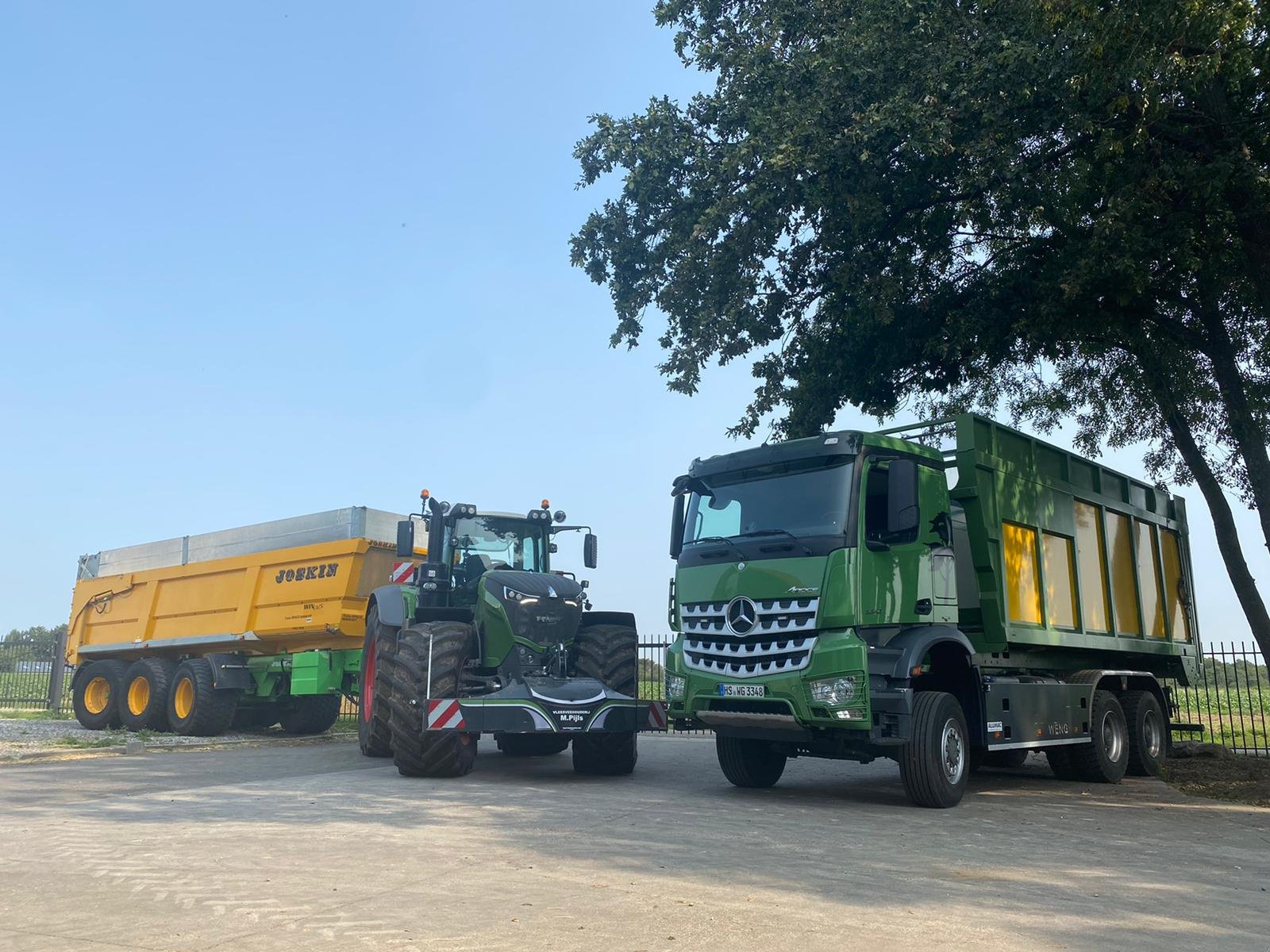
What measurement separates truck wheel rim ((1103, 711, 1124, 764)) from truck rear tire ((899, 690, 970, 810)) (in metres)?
3.53

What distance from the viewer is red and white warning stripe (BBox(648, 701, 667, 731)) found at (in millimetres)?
11141

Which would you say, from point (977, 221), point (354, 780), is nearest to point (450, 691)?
point (354, 780)

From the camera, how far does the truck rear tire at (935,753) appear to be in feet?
29.6

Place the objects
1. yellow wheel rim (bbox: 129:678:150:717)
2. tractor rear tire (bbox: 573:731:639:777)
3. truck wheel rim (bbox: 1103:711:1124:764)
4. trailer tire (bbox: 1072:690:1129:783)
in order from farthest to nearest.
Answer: yellow wheel rim (bbox: 129:678:150:717), truck wheel rim (bbox: 1103:711:1124:764), trailer tire (bbox: 1072:690:1129:783), tractor rear tire (bbox: 573:731:639:777)

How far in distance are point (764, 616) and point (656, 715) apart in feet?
8.33

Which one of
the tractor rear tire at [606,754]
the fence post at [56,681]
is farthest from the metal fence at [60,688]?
the tractor rear tire at [606,754]

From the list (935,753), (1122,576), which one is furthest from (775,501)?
(1122,576)

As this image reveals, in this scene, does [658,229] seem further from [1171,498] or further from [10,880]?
[10,880]

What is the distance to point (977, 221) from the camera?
12672 millimetres

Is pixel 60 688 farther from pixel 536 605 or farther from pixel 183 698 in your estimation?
pixel 536 605

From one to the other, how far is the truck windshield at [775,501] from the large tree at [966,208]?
12.5ft

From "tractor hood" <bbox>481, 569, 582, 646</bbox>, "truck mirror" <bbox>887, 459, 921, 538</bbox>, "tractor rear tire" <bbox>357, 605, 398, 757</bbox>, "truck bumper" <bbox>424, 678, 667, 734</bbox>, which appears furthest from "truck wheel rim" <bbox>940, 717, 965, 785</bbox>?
"tractor rear tire" <bbox>357, 605, 398, 757</bbox>

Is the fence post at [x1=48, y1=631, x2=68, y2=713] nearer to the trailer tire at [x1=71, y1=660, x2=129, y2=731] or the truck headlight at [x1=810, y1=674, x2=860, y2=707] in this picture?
the trailer tire at [x1=71, y1=660, x2=129, y2=731]

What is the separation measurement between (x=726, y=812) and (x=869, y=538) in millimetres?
2645
